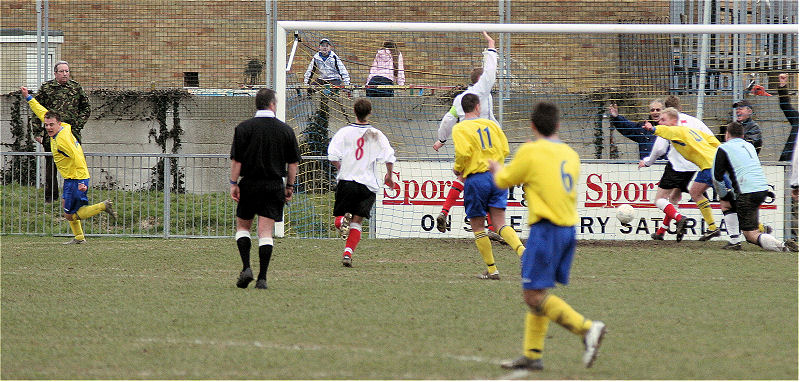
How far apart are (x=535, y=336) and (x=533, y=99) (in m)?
10.3

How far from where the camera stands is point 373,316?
7449mm

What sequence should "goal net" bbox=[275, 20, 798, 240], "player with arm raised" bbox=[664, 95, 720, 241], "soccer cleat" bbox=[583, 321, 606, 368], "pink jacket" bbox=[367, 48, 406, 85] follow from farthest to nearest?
"pink jacket" bbox=[367, 48, 406, 85]
"goal net" bbox=[275, 20, 798, 240]
"player with arm raised" bbox=[664, 95, 720, 241]
"soccer cleat" bbox=[583, 321, 606, 368]

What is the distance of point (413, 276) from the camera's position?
32.8ft

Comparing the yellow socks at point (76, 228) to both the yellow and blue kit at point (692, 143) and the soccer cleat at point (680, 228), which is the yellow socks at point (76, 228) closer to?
the yellow and blue kit at point (692, 143)

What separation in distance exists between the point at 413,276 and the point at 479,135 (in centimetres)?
157

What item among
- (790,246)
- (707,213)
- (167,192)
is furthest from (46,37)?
(790,246)

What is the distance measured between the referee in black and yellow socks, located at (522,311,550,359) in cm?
379

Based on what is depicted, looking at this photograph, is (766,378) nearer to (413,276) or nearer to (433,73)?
(413,276)

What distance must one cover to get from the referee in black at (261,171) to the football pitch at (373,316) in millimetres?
365

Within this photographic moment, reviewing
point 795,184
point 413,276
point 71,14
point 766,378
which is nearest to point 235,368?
point 766,378

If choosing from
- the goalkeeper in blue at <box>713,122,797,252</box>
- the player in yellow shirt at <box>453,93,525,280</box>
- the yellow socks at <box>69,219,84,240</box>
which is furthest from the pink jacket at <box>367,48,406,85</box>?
the player in yellow shirt at <box>453,93,525,280</box>

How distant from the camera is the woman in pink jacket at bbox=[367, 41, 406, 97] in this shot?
15.1 metres

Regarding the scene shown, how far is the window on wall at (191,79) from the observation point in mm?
18402

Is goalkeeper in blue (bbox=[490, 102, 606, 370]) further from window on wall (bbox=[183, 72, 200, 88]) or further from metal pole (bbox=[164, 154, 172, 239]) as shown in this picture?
window on wall (bbox=[183, 72, 200, 88])
